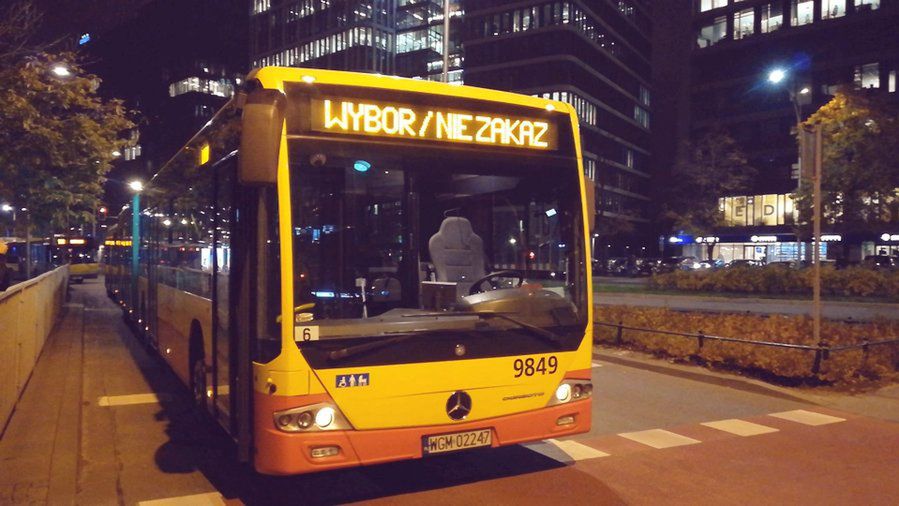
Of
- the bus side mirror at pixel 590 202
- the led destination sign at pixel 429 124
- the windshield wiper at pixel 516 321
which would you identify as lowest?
the windshield wiper at pixel 516 321

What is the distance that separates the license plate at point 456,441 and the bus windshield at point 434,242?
2.60 feet

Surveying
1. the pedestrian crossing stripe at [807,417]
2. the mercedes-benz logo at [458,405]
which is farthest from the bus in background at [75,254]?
the mercedes-benz logo at [458,405]

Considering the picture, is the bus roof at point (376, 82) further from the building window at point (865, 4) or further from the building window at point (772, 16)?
the building window at point (772, 16)

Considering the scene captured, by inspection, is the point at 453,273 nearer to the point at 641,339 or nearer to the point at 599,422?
the point at 599,422

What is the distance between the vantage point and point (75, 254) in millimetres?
48844

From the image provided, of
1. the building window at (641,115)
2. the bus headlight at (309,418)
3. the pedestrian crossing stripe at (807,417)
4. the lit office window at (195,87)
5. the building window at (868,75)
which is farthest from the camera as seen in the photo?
the lit office window at (195,87)

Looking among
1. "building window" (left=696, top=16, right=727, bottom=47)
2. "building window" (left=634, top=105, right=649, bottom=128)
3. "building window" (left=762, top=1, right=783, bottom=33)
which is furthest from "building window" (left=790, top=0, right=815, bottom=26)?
"building window" (left=634, top=105, right=649, bottom=128)

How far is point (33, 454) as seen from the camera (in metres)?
7.25

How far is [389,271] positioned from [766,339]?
9251 millimetres

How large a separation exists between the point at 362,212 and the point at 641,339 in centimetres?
958

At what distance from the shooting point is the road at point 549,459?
6.10 meters

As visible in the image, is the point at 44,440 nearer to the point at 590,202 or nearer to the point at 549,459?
the point at 549,459

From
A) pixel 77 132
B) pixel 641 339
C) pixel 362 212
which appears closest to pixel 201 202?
pixel 362 212

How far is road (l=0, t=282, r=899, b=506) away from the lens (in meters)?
6.10
